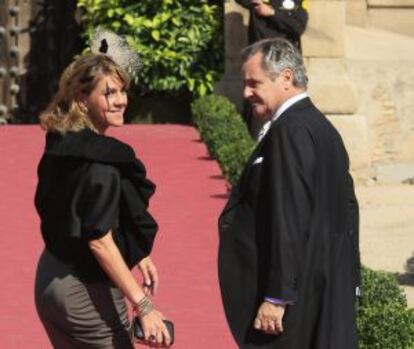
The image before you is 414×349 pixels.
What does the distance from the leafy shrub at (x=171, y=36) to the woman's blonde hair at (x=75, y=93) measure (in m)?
9.34

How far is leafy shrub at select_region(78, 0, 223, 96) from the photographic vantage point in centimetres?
1425

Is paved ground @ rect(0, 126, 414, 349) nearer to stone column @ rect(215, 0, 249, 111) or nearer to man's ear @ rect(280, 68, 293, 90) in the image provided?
stone column @ rect(215, 0, 249, 111)

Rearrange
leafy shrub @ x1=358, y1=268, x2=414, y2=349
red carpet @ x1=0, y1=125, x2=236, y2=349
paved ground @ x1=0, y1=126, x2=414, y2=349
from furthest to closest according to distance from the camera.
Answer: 1. paved ground @ x1=0, y1=126, x2=414, y2=349
2. red carpet @ x1=0, y1=125, x2=236, y2=349
3. leafy shrub @ x1=358, y1=268, x2=414, y2=349

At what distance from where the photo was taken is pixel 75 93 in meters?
4.82

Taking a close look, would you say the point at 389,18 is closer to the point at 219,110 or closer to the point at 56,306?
the point at 219,110

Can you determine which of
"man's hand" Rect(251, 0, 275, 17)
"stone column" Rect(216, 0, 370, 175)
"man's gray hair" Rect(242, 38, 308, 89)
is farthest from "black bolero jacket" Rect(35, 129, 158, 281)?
"stone column" Rect(216, 0, 370, 175)

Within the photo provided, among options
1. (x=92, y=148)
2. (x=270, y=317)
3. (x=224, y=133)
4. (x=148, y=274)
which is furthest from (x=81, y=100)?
(x=224, y=133)

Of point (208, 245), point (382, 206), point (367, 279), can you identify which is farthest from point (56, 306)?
point (382, 206)

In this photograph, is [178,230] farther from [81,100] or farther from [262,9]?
[81,100]

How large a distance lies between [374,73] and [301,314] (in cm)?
933

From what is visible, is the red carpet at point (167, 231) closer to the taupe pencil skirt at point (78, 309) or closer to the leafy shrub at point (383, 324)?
the leafy shrub at point (383, 324)

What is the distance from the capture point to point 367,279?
22.5 feet

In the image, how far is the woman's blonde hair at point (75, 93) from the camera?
481 cm

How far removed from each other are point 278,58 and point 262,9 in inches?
326
